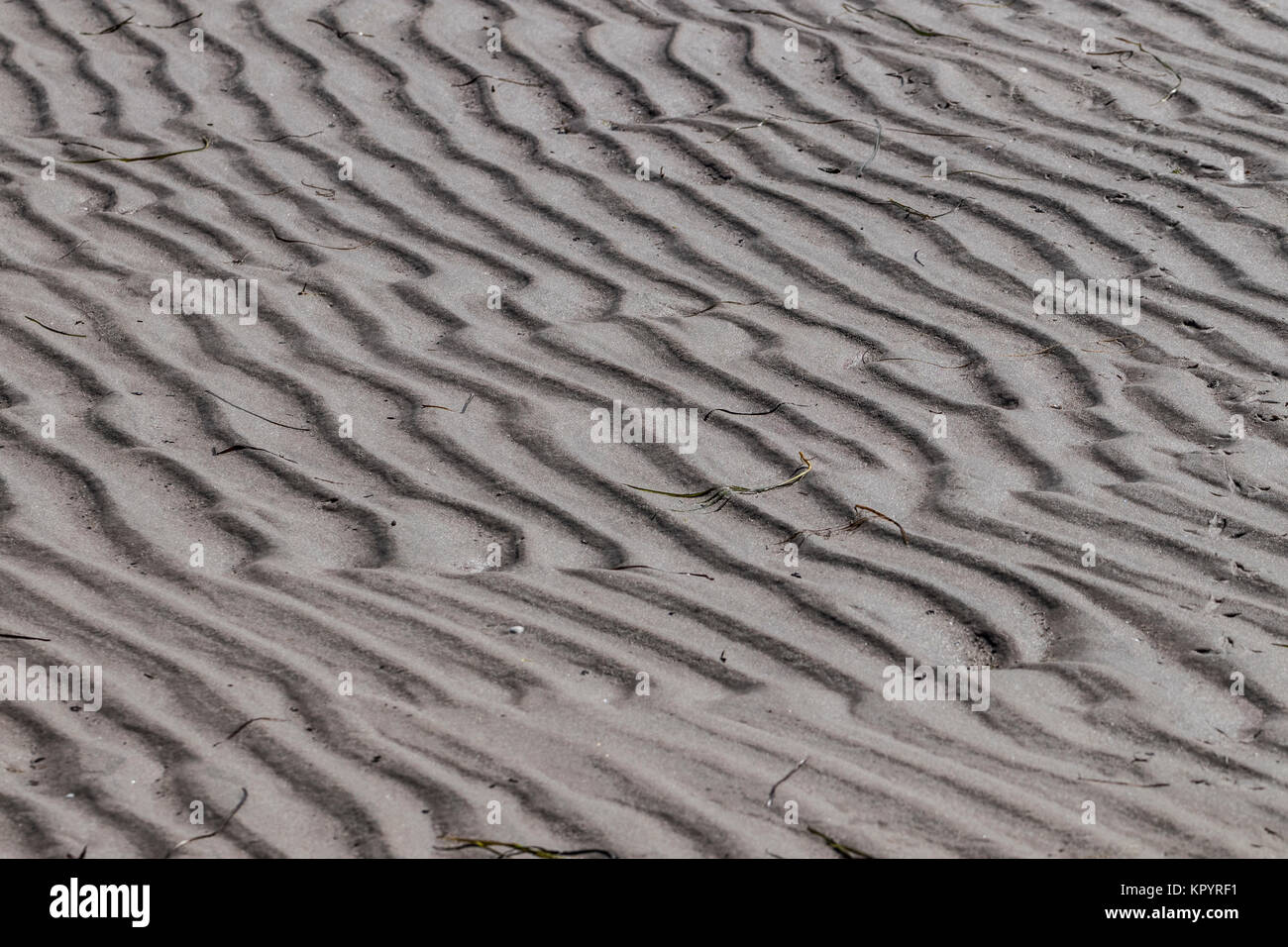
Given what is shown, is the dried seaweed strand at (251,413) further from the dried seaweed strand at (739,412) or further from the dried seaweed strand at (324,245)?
the dried seaweed strand at (739,412)

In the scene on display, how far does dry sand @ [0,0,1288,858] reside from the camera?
2350 millimetres

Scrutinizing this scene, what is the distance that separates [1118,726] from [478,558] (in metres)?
1.29

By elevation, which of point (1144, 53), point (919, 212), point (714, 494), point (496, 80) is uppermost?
point (1144, 53)

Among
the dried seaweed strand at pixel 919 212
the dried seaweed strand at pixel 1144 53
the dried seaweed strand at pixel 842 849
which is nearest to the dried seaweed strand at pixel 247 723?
the dried seaweed strand at pixel 842 849

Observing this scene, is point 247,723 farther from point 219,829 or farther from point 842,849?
point 842,849

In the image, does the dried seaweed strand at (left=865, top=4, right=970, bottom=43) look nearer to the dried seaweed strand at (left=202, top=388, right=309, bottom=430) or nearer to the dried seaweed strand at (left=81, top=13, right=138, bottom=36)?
the dried seaweed strand at (left=81, top=13, right=138, bottom=36)

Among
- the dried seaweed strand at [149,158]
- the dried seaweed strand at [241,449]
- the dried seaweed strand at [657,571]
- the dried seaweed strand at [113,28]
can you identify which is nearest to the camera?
the dried seaweed strand at [657,571]

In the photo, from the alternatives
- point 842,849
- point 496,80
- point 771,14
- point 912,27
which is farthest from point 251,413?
point 912,27

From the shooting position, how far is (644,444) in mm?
3250

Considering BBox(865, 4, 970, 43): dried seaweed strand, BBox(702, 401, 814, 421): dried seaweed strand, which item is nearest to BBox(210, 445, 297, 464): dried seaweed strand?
BBox(702, 401, 814, 421): dried seaweed strand

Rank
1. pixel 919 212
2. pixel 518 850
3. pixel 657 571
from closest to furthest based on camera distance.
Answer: pixel 518 850 → pixel 657 571 → pixel 919 212

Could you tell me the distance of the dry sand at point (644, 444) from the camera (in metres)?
2.35

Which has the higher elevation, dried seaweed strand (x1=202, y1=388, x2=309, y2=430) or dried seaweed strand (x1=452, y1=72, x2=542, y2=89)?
dried seaweed strand (x1=452, y1=72, x2=542, y2=89)

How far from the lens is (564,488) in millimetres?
3094
